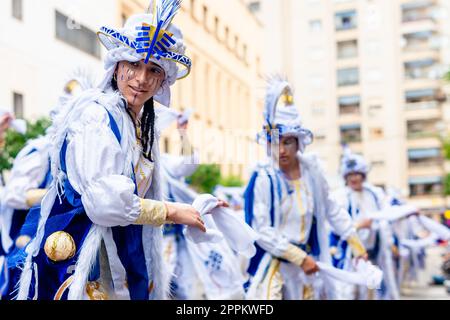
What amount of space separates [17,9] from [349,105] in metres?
38.8

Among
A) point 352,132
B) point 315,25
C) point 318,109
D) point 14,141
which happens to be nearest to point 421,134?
point 352,132

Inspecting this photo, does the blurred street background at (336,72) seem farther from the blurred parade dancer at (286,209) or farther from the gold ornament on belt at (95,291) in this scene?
the gold ornament on belt at (95,291)

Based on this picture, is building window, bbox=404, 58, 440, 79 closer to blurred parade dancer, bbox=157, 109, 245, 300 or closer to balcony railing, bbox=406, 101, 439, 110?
balcony railing, bbox=406, 101, 439, 110

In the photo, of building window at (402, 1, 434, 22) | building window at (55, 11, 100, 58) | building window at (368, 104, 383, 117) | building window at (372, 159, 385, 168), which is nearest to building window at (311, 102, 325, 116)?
building window at (368, 104, 383, 117)

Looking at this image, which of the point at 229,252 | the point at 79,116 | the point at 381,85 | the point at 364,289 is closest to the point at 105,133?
the point at 79,116

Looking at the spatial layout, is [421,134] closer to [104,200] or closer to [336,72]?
[336,72]

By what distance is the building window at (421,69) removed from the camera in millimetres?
58562

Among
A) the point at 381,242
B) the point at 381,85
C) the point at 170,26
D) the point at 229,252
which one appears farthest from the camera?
the point at 381,85

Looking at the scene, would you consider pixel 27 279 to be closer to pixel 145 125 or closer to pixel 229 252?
pixel 145 125

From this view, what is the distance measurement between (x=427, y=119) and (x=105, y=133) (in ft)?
192

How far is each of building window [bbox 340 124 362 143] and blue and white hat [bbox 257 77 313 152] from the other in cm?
5094

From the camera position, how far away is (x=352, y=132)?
57906mm

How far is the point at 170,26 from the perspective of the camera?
13.6 ft

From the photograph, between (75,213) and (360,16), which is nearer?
(75,213)
